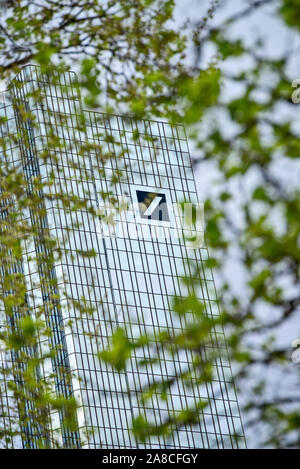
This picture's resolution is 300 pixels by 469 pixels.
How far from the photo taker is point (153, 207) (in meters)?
57.3

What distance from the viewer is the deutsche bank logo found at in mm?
53169

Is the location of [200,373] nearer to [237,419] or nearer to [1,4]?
[1,4]

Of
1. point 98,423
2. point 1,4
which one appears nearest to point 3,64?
point 1,4

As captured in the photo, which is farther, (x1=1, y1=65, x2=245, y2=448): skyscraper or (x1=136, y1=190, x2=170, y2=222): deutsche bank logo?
(x1=136, y1=190, x2=170, y2=222): deutsche bank logo

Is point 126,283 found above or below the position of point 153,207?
below

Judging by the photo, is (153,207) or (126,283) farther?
(153,207)

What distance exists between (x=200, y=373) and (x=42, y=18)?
4.60m

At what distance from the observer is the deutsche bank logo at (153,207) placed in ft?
174

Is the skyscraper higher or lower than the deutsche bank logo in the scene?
lower

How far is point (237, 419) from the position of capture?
48281mm

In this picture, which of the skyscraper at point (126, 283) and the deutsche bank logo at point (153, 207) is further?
the deutsche bank logo at point (153, 207)
